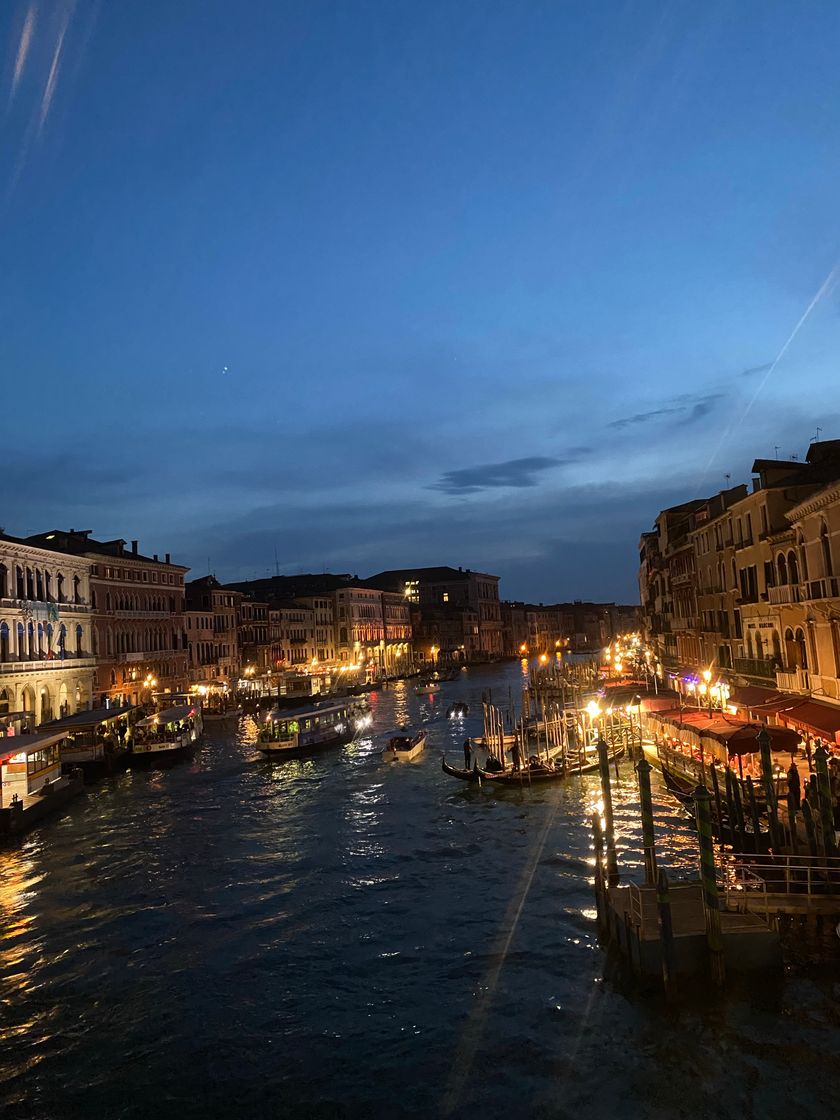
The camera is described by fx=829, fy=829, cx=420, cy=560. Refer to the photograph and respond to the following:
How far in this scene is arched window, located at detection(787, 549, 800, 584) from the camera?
87.5 feet

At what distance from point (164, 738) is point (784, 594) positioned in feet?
91.2

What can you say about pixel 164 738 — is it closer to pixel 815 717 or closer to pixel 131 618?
pixel 131 618

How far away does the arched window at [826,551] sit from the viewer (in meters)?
23.0

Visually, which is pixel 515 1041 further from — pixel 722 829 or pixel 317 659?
pixel 317 659

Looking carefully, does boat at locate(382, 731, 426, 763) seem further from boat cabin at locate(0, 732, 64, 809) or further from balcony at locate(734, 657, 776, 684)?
balcony at locate(734, 657, 776, 684)

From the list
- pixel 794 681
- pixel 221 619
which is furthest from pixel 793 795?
pixel 221 619

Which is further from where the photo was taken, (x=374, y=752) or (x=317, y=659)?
(x=317, y=659)

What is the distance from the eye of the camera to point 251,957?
15172 mm

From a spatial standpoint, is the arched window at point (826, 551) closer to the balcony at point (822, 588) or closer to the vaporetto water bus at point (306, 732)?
the balcony at point (822, 588)

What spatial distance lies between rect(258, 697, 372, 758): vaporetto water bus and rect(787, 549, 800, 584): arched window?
2307 centimetres

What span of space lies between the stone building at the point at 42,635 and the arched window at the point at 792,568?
102 feet

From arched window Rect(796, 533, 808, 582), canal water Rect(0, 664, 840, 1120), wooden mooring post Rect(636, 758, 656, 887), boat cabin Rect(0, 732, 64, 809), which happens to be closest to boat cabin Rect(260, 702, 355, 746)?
boat cabin Rect(0, 732, 64, 809)

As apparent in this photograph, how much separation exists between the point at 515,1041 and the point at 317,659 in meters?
79.5

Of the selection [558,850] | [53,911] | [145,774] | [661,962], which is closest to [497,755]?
[558,850]
